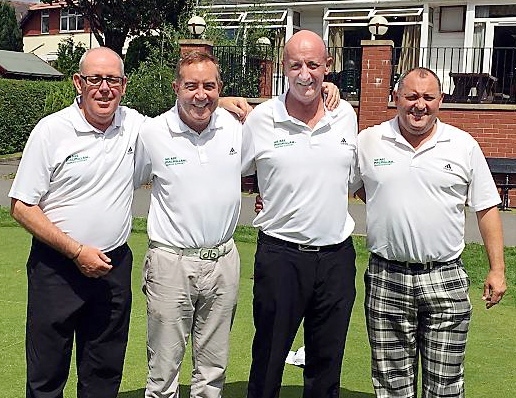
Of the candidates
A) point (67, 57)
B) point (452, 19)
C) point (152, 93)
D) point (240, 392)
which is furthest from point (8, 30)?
point (240, 392)

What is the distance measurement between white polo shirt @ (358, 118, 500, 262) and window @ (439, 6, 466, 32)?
654 inches

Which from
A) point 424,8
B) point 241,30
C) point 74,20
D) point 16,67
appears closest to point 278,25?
point 241,30

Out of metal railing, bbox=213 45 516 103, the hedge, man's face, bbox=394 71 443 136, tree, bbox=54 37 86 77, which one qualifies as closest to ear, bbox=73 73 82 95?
man's face, bbox=394 71 443 136

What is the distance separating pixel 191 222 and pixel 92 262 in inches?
20.2

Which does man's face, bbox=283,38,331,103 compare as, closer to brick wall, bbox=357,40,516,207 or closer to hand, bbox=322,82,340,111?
hand, bbox=322,82,340,111

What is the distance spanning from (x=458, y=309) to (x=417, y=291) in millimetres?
221

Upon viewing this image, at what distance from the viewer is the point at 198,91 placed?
340 centimetres

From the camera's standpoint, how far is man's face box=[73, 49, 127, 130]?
3.33 metres

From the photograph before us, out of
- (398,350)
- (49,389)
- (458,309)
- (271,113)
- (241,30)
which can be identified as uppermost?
(241,30)

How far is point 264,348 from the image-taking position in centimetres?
371

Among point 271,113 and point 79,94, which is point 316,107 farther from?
point 79,94

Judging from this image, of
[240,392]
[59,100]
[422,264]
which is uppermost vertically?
[59,100]

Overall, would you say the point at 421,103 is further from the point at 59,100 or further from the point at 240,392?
the point at 59,100

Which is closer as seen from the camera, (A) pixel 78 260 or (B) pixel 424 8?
(A) pixel 78 260
